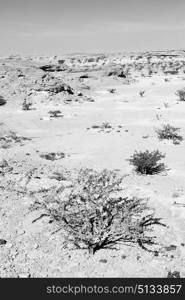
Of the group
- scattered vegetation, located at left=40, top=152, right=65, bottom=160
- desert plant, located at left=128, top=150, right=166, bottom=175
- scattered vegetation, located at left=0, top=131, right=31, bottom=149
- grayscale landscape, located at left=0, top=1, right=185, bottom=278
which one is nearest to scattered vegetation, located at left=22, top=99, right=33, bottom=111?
grayscale landscape, located at left=0, top=1, right=185, bottom=278

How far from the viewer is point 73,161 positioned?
14445 mm

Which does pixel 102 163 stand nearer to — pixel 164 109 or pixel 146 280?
pixel 146 280

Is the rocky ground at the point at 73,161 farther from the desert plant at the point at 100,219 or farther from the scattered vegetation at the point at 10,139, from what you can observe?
the desert plant at the point at 100,219

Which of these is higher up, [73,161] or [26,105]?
[73,161]

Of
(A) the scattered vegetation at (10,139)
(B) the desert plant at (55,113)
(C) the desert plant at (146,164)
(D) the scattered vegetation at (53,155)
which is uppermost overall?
(C) the desert plant at (146,164)

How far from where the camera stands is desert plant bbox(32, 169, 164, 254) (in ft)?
26.8

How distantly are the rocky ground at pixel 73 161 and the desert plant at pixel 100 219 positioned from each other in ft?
0.68

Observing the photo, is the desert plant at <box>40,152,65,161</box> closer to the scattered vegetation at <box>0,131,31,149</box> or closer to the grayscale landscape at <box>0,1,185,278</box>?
the grayscale landscape at <box>0,1,185,278</box>

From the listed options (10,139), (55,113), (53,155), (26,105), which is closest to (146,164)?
(53,155)

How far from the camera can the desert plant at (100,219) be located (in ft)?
26.8

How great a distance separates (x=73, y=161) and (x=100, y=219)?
6017mm

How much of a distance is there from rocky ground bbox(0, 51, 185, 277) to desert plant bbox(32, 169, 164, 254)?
0.21 meters

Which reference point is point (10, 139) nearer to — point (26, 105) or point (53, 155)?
point (53, 155)

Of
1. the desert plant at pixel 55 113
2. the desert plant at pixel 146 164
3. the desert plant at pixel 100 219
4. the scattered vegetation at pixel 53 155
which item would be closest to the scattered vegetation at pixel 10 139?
the scattered vegetation at pixel 53 155
